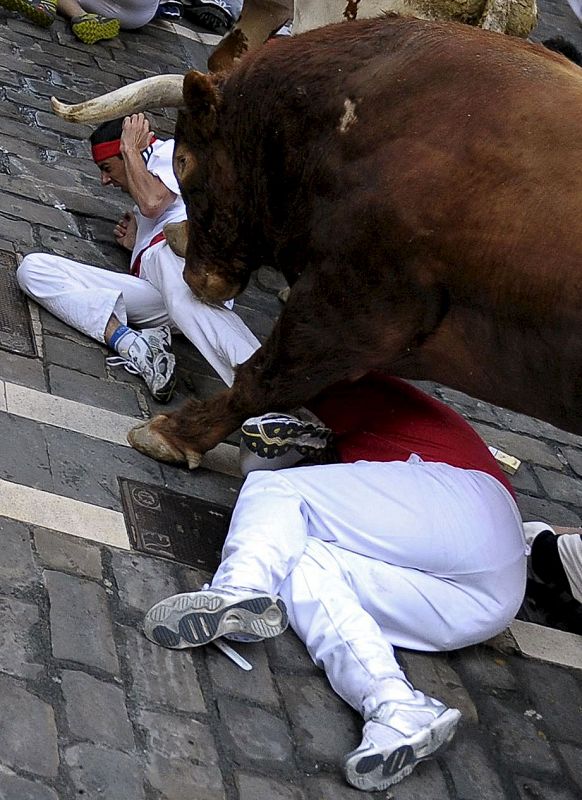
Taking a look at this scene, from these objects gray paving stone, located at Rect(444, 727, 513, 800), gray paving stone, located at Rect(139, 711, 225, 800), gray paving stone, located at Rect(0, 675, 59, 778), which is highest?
gray paving stone, located at Rect(0, 675, 59, 778)

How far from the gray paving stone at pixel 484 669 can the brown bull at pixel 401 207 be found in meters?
0.87

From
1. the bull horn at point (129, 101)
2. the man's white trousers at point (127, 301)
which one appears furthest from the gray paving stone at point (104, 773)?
the bull horn at point (129, 101)

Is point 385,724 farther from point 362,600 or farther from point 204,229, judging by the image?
point 204,229

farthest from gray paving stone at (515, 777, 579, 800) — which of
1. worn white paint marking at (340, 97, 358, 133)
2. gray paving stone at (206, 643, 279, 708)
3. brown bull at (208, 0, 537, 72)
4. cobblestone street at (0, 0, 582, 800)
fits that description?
→ brown bull at (208, 0, 537, 72)

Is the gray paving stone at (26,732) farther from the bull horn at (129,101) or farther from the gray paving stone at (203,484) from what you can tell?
the bull horn at (129,101)

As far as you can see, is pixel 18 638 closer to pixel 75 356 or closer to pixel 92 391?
pixel 92 391

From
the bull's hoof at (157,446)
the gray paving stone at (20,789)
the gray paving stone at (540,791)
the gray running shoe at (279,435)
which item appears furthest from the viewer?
the bull's hoof at (157,446)

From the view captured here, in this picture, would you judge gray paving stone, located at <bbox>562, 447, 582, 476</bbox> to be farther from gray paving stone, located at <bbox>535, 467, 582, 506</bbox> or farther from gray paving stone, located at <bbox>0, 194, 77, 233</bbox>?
gray paving stone, located at <bbox>0, 194, 77, 233</bbox>

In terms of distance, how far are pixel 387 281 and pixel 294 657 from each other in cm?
114

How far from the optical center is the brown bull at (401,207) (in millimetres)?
3336

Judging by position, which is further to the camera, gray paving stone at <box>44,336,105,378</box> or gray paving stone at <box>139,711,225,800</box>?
gray paving stone at <box>44,336,105,378</box>

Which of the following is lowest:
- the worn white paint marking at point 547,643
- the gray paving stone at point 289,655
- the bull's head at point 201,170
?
the worn white paint marking at point 547,643

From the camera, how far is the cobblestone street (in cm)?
296

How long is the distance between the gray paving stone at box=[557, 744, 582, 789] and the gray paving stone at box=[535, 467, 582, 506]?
173cm
